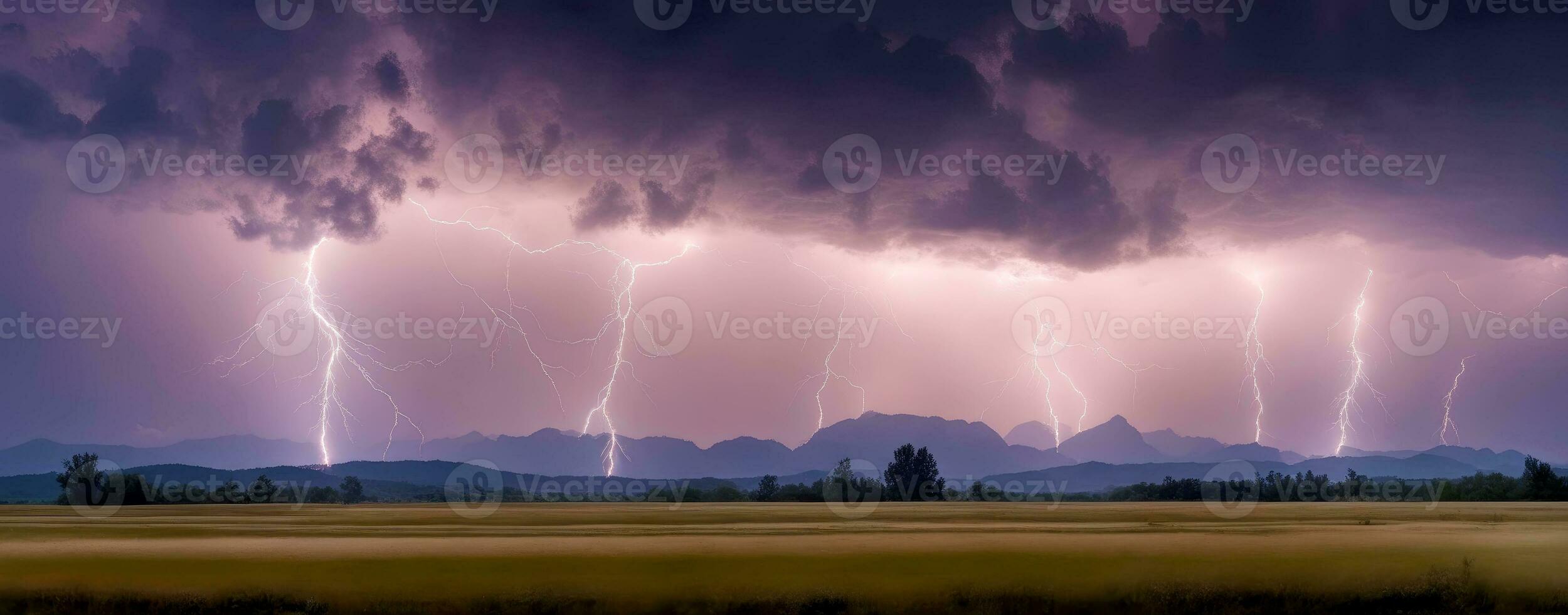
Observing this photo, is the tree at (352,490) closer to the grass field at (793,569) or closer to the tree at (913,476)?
the tree at (913,476)

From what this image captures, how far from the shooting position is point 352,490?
160500mm

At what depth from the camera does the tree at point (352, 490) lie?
502 ft

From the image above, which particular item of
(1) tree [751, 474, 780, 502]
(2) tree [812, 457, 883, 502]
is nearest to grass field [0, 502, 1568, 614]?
(2) tree [812, 457, 883, 502]

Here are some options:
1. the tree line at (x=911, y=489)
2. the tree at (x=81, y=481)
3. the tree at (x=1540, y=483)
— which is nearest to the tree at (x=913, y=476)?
the tree line at (x=911, y=489)

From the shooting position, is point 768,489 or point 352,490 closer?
point 768,489

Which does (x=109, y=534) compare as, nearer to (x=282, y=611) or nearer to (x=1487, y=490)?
(x=282, y=611)

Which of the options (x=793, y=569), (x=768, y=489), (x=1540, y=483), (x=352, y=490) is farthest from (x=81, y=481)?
(x=1540, y=483)

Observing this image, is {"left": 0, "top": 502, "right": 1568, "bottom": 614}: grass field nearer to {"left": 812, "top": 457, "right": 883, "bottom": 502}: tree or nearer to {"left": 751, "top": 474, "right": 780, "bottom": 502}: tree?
{"left": 812, "top": 457, "right": 883, "bottom": 502}: tree

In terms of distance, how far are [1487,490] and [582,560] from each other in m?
122

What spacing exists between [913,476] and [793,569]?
10487cm

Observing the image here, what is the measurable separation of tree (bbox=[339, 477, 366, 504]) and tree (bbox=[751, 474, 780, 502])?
2515 inches

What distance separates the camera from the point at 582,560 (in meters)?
35.2

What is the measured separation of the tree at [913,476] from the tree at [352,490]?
82430 millimetres

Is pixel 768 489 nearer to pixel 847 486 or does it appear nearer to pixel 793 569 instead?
pixel 847 486
